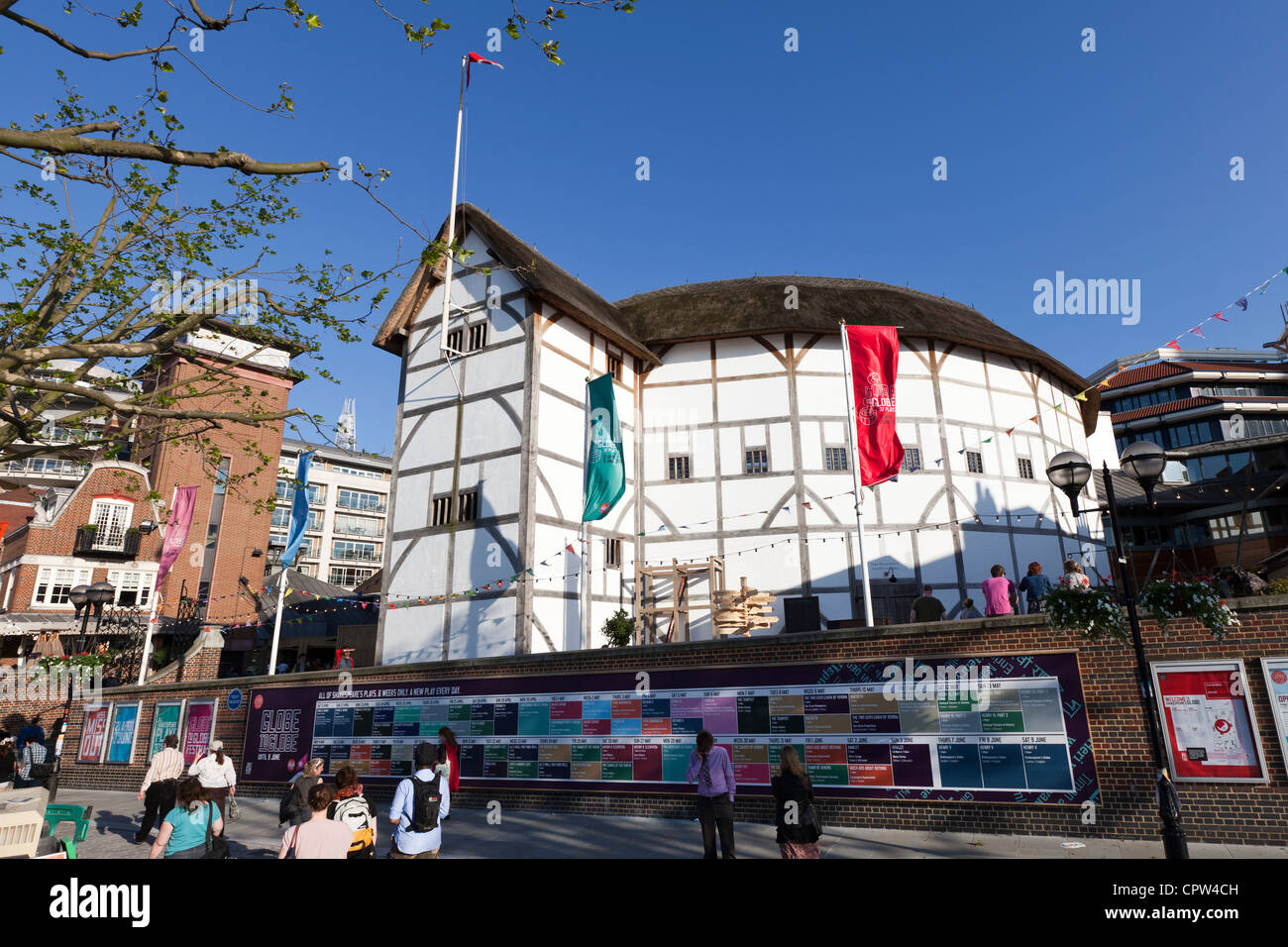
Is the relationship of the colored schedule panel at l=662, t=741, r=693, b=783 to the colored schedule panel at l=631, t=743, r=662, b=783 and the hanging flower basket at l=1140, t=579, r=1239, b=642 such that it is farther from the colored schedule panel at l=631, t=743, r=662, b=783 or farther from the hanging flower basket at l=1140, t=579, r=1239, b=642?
the hanging flower basket at l=1140, t=579, r=1239, b=642

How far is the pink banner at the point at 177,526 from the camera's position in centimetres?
2080

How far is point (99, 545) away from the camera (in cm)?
3306

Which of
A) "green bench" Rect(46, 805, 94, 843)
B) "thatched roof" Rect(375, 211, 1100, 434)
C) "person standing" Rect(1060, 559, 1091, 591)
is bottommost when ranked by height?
"green bench" Rect(46, 805, 94, 843)

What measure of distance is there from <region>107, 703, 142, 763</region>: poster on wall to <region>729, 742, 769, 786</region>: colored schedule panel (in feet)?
55.6

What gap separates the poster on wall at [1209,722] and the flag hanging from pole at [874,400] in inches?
256

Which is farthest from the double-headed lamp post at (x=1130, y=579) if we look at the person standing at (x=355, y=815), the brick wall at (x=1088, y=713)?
the person standing at (x=355, y=815)

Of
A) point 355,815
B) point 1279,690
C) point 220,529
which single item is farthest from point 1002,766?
point 220,529

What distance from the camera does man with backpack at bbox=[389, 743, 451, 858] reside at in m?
6.73

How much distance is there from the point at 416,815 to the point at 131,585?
3559 centimetres

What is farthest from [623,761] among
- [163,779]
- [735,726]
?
[163,779]

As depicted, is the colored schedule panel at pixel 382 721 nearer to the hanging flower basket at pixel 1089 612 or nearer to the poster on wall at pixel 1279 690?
the hanging flower basket at pixel 1089 612

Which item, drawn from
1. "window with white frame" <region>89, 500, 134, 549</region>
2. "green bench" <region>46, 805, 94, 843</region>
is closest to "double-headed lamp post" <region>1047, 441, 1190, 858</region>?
"green bench" <region>46, 805, 94, 843</region>
